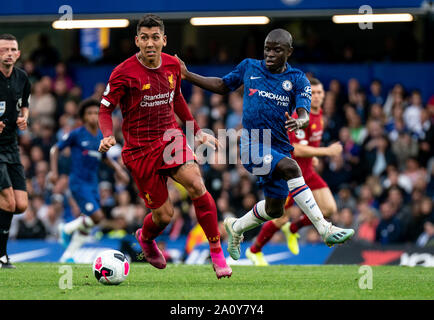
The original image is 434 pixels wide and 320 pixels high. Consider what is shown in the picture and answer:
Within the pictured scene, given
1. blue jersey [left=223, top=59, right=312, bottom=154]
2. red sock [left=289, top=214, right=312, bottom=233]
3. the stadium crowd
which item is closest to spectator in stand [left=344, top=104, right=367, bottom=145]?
the stadium crowd

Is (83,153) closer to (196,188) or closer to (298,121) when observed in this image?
(196,188)

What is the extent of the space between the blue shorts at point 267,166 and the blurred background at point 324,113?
5495mm

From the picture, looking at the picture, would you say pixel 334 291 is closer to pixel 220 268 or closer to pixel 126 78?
pixel 220 268

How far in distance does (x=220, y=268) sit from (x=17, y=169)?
359 centimetres

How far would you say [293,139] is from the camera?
38.4 ft

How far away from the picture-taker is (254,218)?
9.55m

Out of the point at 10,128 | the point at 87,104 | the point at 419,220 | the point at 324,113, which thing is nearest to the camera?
the point at 10,128

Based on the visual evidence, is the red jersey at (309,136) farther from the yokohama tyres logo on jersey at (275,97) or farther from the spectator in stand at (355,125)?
the spectator in stand at (355,125)

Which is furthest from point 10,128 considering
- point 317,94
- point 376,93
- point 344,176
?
point 376,93

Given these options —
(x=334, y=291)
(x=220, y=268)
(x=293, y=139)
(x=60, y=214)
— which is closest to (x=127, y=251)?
(x=60, y=214)

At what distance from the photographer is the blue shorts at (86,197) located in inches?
543

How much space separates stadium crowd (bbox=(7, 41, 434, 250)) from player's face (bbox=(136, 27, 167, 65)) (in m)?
7.42

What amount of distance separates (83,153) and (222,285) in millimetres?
6070
